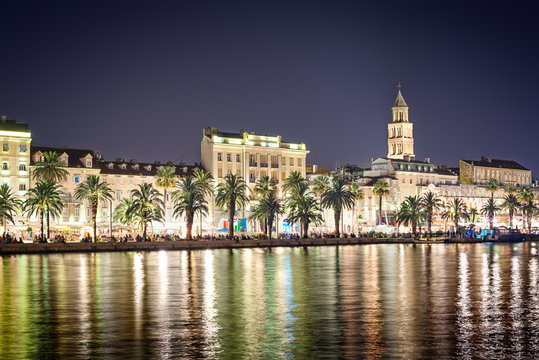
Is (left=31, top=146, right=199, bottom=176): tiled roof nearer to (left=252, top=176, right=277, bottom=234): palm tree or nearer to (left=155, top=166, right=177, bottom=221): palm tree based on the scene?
(left=155, top=166, right=177, bottom=221): palm tree

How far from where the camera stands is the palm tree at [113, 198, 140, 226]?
111312mm

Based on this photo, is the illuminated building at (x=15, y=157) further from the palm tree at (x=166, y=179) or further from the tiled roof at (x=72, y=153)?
the palm tree at (x=166, y=179)

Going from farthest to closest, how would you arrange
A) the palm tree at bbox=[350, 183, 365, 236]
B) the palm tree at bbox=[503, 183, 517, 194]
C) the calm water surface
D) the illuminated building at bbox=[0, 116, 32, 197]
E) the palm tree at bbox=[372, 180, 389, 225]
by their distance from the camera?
the palm tree at bbox=[503, 183, 517, 194], the palm tree at bbox=[372, 180, 389, 225], the palm tree at bbox=[350, 183, 365, 236], the illuminated building at bbox=[0, 116, 32, 197], the calm water surface

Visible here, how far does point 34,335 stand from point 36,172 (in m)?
77.3

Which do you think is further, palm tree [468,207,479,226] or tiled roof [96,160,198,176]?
palm tree [468,207,479,226]

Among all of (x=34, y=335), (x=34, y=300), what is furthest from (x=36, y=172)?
(x=34, y=335)

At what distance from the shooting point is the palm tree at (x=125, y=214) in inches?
4382

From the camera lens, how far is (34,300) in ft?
139

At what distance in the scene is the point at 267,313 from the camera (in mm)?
37156

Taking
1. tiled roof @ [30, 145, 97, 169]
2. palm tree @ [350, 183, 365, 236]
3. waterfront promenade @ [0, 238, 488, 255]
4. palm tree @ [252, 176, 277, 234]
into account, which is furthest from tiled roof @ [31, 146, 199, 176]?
palm tree @ [350, 183, 365, 236]

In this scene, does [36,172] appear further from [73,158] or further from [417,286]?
[417,286]

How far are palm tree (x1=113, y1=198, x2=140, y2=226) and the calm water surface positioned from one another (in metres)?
46.1

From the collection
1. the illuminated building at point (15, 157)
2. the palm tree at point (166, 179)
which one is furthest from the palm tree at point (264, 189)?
the illuminated building at point (15, 157)

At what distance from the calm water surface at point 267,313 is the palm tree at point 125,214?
46.1m
